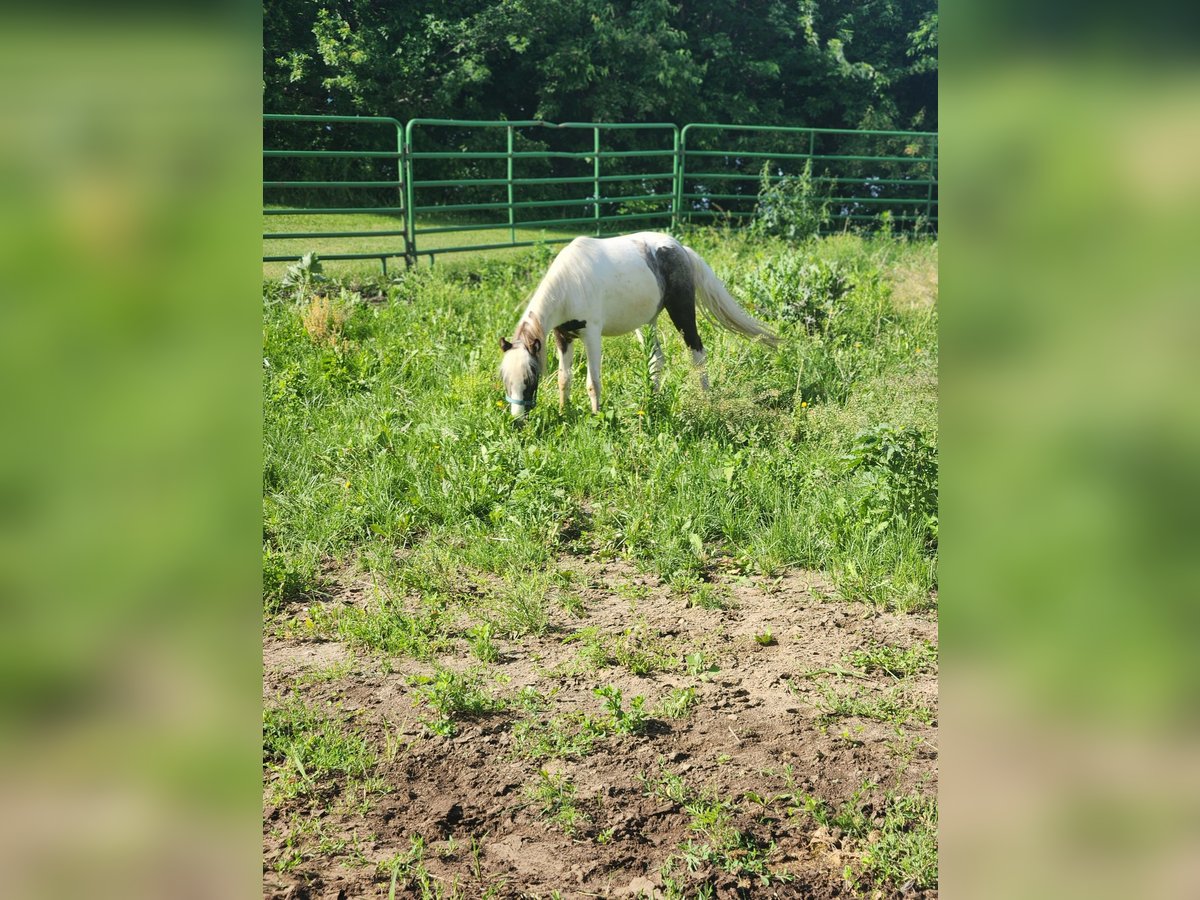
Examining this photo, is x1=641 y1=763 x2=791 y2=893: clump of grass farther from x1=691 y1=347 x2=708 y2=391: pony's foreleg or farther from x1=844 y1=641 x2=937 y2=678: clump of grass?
x1=691 y1=347 x2=708 y2=391: pony's foreleg

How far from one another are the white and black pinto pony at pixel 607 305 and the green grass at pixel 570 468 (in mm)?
169

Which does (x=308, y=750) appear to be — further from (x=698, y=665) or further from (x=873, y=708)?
(x=873, y=708)

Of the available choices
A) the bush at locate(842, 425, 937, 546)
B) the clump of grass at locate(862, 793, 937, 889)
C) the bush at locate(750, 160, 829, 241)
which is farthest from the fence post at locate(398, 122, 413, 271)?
the clump of grass at locate(862, 793, 937, 889)

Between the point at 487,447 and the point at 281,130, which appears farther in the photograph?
the point at 281,130

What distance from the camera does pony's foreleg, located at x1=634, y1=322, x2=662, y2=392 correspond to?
5.77m

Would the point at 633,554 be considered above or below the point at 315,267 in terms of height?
below

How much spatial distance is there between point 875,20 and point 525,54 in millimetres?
8407

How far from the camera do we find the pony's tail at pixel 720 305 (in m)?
6.09

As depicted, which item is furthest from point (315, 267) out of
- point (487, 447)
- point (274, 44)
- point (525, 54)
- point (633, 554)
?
point (525, 54)

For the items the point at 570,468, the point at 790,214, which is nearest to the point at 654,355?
the point at 570,468
